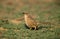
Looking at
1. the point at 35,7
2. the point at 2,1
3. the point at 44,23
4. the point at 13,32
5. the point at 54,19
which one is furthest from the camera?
the point at 2,1

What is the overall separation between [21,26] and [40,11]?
4665 millimetres

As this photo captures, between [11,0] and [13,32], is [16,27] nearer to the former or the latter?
[13,32]

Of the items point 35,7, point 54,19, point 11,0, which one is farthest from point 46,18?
point 11,0

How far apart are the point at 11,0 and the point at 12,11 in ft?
10.9

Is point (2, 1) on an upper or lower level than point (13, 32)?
upper

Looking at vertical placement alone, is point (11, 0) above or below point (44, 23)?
above

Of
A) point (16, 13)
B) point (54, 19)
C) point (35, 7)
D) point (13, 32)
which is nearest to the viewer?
point (13, 32)

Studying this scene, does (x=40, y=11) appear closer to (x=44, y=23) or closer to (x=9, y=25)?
(x=44, y=23)

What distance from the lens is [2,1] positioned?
1914 centimetres

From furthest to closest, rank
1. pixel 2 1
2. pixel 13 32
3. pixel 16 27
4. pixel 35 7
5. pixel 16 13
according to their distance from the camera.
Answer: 1. pixel 2 1
2. pixel 35 7
3. pixel 16 13
4. pixel 16 27
5. pixel 13 32

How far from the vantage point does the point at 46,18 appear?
1410 cm

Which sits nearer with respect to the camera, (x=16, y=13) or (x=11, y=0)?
(x=16, y=13)

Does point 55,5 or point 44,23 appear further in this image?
point 55,5

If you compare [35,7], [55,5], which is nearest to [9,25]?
[35,7]
